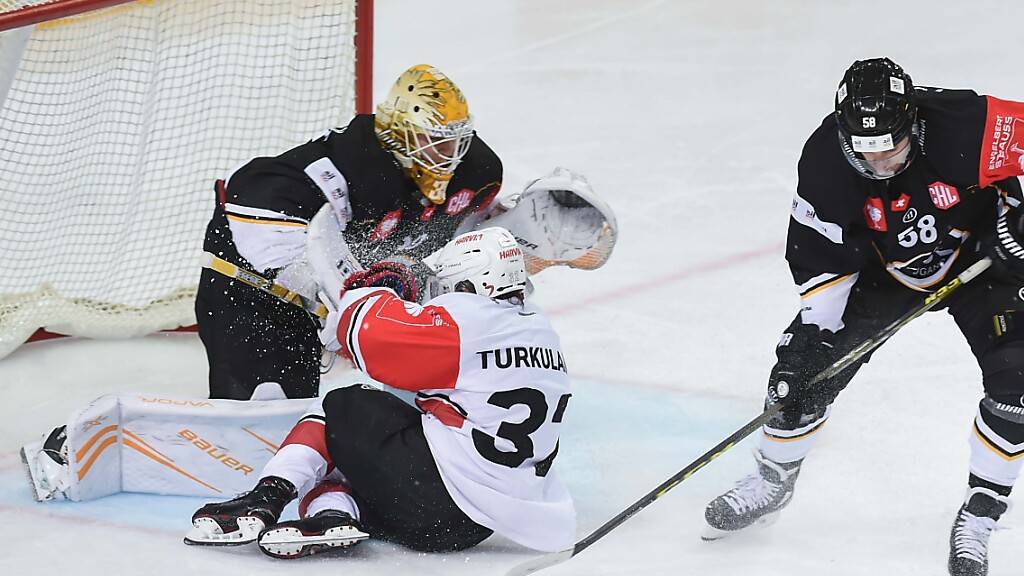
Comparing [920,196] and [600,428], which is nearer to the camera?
[920,196]

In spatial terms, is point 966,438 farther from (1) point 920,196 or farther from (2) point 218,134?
(2) point 218,134

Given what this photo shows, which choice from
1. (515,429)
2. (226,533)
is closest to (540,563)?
(515,429)

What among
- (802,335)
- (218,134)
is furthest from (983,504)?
(218,134)

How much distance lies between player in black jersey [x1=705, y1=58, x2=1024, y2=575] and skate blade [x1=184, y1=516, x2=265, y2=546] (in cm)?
102

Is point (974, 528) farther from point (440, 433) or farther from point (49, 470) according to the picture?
point (49, 470)

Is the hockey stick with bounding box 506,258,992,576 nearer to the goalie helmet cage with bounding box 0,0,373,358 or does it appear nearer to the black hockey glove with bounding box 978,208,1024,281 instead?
the black hockey glove with bounding box 978,208,1024,281

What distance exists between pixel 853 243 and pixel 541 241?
0.90 meters

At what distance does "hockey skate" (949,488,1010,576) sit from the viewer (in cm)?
287

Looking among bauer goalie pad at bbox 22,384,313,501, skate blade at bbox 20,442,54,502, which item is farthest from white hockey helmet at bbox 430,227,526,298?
skate blade at bbox 20,442,54,502

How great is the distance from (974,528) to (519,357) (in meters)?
1.02

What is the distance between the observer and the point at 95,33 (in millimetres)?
3779

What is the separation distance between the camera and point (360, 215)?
3.34 metres

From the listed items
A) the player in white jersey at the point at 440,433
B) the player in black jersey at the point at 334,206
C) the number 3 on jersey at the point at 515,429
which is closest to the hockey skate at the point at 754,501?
the player in white jersey at the point at 440,433

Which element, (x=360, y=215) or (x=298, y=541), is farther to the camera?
(x=360, y=215)
